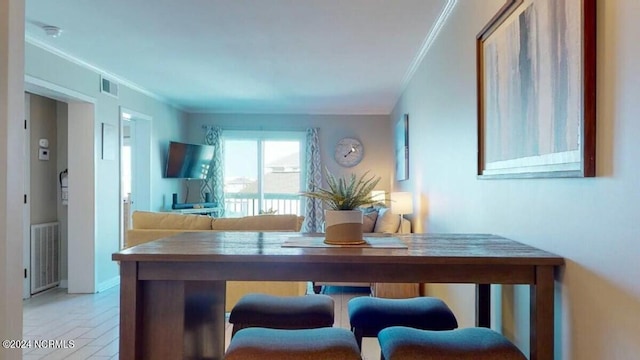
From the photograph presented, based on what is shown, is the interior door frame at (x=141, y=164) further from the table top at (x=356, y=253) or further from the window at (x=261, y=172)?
the table top at (x=356, y=253)

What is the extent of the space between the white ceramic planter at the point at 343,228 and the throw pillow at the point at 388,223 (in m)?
2.29

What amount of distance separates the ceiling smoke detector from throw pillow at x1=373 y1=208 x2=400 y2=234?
318 cm

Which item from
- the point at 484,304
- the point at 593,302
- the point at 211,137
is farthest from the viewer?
the point at 211,137

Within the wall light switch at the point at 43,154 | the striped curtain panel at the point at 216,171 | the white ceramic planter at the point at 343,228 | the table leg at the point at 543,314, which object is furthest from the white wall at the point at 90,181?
the table leg at the point at 543,314

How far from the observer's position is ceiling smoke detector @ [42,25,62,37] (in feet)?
10.5

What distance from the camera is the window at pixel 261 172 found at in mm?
7066

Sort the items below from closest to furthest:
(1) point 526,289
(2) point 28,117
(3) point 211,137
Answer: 1. (1) point 526,289
2. (2) point 28,117
3. (3) point 211,137

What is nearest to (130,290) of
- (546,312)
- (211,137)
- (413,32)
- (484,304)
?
(546,312)

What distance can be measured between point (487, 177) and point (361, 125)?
16.8ft

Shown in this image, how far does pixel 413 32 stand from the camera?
129 inches

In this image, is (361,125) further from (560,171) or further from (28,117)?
(560,171)

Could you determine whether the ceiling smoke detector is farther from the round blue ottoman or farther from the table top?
the round blue ottoman

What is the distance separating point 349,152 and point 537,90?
17.9 feet

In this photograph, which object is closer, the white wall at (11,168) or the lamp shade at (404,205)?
the white wall at (11,168)
